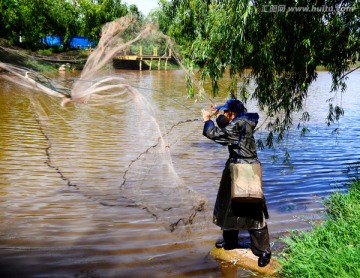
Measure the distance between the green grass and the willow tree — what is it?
247cm

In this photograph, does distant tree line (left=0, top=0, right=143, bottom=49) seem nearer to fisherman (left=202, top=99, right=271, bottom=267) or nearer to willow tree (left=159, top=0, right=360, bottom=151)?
willow tree (left=159, top=0, right=360, bottom=151)

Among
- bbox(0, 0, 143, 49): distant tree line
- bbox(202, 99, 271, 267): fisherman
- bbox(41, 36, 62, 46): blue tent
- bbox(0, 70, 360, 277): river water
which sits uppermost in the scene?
bbox(0, 0, 143, 49): distant tree line

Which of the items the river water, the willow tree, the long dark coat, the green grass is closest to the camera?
the green grass

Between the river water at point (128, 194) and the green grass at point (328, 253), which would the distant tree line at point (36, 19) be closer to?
the river water at point (128, 194)

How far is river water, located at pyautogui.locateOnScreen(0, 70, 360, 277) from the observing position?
14.9 ft

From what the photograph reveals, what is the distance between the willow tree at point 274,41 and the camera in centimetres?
623

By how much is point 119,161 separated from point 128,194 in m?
2.36

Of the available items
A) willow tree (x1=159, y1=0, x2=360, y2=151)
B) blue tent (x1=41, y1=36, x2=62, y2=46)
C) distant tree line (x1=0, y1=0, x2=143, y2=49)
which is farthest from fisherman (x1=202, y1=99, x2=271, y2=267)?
blue tent (x1=41, y1=36, x2=62, y2=46)

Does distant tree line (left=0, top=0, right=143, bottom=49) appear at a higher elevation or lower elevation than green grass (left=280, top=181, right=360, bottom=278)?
higher

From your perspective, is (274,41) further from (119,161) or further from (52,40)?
(52,40)

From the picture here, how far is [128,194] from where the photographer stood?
6789 mm

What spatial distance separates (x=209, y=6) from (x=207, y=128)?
133 inches

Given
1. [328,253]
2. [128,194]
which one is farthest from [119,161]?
[328,253]

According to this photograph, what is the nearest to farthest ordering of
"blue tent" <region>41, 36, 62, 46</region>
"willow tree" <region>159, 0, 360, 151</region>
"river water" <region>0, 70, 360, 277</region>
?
"river water" <region>0, 70, 360, 277</region>
"willow tree" <region>159, 0, 360, 151</region>
"blue tent" <region>41, 36, 62, 46</region>
